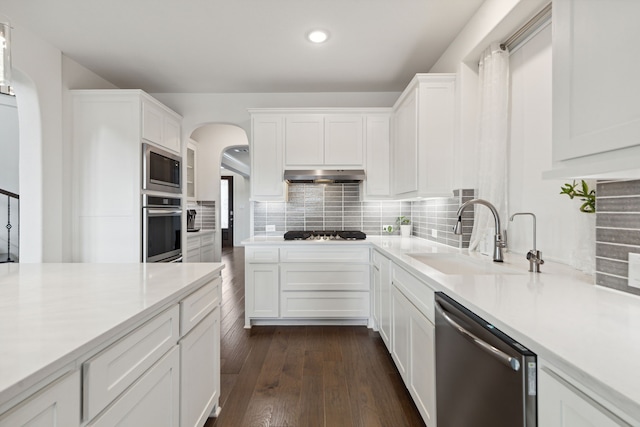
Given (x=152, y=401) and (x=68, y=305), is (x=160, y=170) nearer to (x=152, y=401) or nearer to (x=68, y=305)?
(x=68, y=305)

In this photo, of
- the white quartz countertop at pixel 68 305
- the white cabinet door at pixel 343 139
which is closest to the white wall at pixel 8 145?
the white quartz countertop at pixel 68 305

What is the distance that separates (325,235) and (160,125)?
7.15 feet

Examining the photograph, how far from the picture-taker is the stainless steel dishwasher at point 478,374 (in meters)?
0.80

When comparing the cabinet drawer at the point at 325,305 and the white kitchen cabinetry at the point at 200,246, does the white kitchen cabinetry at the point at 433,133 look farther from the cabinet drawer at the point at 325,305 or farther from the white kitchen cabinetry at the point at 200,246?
the white kitchen cabinetry at the point at 200,246

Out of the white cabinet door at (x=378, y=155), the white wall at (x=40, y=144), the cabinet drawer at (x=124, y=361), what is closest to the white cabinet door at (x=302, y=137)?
the white cabinet door at (x=378, y=155)

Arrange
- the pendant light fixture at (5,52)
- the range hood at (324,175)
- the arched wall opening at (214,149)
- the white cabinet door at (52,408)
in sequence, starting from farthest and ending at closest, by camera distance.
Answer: the arched wall opening at (214,149) → the range hood at (324,175) → the pendant light fixture at (5,52) → the white cabinet door at (52,408)

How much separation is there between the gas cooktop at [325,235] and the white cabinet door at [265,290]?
1.32 feet

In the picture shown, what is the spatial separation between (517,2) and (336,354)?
2694mm

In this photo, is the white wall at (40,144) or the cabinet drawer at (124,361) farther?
the white wall at (40,144)

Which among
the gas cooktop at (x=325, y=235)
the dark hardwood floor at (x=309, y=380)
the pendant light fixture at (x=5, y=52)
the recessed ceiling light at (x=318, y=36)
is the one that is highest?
the recessed ceiling light at (x=318, y=36)

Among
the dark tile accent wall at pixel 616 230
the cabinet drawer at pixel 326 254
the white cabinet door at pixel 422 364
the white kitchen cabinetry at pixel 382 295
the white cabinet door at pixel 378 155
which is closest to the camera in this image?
the dark tile accent wall at pixel 616 230

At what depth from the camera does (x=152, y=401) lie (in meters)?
1.05

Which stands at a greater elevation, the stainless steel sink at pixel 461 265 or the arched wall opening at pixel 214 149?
the arched wall opening at pixel 214 149

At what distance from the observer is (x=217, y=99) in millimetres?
3779
